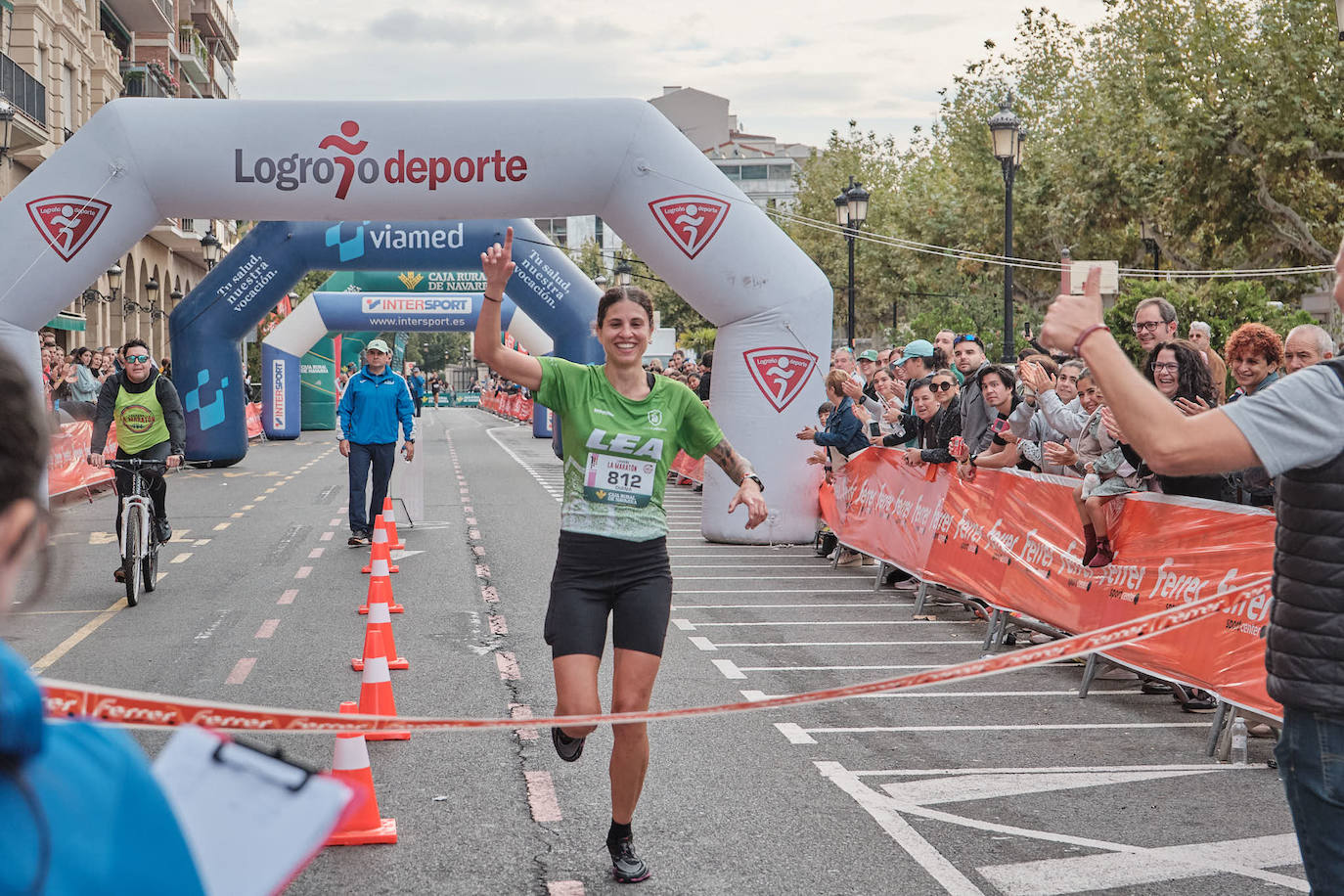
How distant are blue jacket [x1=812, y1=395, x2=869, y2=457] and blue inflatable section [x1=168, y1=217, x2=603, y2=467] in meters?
11.5

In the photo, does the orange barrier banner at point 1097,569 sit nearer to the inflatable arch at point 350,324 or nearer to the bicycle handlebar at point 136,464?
the bicycle handlebar at point 136,464

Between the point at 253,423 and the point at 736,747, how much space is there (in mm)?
34600

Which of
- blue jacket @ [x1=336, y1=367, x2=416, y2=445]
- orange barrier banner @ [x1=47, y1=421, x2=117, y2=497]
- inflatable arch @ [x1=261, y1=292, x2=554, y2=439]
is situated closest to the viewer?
blue jacket @ [x1=336, y1=367, x2=416, y2=445]

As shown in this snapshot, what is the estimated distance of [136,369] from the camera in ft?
36.7

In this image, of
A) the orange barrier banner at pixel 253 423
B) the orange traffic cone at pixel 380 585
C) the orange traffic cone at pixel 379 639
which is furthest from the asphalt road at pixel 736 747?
the orange barrier banner at pixel 253 423

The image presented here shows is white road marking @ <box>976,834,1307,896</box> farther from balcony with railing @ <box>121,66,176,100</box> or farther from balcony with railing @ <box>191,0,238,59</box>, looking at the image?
balcony with railing @ <box>191,0,238,59</box>

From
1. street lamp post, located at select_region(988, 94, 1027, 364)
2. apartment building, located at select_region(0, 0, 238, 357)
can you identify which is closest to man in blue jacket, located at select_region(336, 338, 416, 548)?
street lamp post, located at select_region(988, 94, 1027, 364)

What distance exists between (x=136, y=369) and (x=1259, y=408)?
10053mm

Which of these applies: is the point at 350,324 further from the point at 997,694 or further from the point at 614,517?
the point at 614,517

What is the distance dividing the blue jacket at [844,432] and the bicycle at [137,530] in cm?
604

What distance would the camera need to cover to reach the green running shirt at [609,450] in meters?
4.79

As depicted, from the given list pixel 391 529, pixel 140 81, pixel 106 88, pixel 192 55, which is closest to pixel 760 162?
pixel 192 55

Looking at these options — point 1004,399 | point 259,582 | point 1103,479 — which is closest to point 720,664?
point 1103,479

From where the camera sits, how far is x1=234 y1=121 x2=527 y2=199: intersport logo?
48.3ft
